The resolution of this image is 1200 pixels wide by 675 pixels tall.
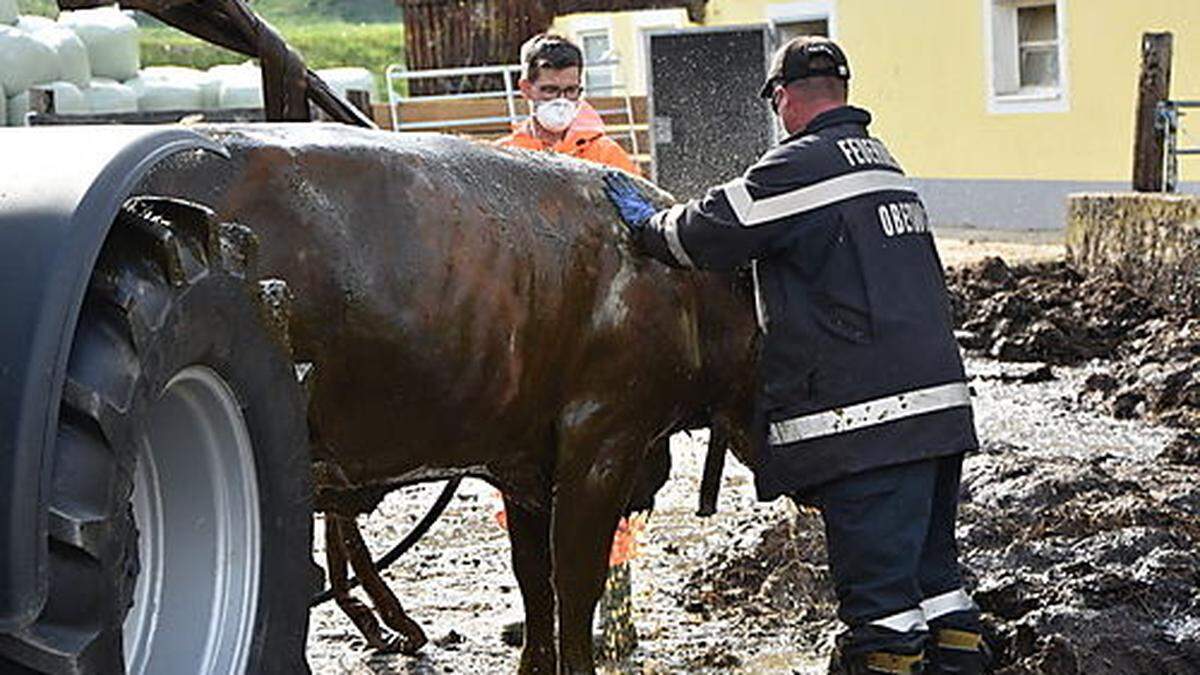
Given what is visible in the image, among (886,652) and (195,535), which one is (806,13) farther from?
(195,535)

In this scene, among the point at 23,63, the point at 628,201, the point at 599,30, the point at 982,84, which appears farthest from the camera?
the point at 599,30

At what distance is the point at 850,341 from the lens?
6074 mm

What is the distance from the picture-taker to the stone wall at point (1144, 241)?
16.1 meters

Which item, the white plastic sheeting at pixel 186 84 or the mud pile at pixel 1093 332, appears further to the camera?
the white plastic sheeting at pixel 186 84

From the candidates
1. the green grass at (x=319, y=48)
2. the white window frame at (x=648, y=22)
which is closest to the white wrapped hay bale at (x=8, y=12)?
the white window frame at (x=648, y=22)

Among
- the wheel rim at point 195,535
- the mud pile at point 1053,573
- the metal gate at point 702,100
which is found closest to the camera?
Answer: the wheel rim at point 195,535

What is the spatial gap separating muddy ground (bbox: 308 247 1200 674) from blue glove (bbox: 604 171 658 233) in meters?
1.66

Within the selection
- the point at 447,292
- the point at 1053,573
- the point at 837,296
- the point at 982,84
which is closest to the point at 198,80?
the point at 982,84

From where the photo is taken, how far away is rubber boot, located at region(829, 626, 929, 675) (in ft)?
20.0

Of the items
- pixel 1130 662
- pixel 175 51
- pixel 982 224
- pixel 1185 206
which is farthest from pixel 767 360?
pixel 175 51

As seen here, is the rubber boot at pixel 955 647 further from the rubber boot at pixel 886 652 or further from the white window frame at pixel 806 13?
the white window frame at pixel 806 13

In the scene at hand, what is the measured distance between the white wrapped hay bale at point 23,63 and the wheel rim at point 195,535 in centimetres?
1686

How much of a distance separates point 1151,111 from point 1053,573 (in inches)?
441

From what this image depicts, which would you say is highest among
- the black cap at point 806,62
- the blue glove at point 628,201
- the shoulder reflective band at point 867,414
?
the black cap at point 806,62
